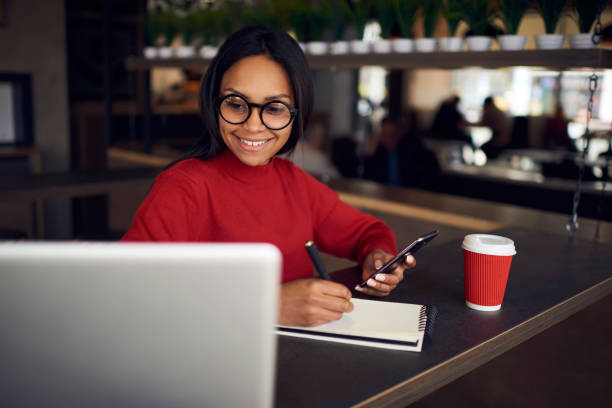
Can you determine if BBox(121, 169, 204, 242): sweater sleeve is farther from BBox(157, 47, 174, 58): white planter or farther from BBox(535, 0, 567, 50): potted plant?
BBox(157, 47, 174, 58): white planter

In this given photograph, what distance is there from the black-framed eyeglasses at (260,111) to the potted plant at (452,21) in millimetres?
1268

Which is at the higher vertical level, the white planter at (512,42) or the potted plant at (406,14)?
the potted plant at (406,14)

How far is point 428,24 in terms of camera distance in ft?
7.65

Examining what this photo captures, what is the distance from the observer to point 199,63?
314cm

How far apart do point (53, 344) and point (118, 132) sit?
5126 mm

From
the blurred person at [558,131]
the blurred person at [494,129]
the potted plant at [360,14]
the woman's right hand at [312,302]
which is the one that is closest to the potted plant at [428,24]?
the potted plant at [360,14]

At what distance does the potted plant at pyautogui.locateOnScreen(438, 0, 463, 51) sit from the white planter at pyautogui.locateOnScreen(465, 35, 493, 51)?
0.06 meters

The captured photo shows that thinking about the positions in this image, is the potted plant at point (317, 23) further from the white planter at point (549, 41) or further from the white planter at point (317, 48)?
the white planter at point (549, 41)

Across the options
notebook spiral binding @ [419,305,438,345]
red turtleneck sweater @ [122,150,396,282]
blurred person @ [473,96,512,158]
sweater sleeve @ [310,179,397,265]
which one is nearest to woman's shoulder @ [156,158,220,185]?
red turtleneck sweater @ [122,150,396,282]

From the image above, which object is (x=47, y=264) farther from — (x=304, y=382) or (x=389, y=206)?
(x=389, y=206)

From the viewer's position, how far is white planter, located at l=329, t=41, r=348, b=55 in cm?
256

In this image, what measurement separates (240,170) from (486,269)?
55cm

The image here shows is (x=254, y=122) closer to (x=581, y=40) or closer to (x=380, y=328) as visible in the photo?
(x=380, y=328)

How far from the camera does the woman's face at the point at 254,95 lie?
42.4 inches
